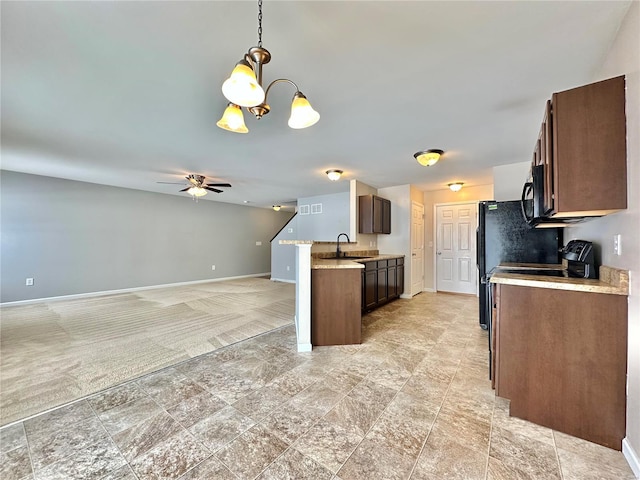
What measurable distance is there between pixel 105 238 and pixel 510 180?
8.16 m

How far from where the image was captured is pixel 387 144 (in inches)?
129

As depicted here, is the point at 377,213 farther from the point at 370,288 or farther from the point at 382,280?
the point at 370,288

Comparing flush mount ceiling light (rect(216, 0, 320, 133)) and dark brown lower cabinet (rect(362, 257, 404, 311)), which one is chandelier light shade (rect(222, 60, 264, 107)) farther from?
dark brown lower cabinet (rect(362, 257, 404, 311))

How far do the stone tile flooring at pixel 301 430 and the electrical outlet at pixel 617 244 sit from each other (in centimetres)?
112

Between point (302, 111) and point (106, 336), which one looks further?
point (106, 336)

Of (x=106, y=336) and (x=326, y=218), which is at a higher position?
(x=326, y=218)

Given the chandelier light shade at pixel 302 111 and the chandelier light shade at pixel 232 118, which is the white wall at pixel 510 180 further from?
the chandelier light shade at pixel 232 118

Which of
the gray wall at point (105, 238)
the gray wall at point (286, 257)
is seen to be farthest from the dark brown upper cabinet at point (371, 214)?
the gray wall at point (105, 238)

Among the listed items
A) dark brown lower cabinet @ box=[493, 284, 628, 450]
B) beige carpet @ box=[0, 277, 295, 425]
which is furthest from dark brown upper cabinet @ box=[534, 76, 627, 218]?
beige carpet @ box=[0, 277, 295, 425]

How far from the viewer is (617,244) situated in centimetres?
152

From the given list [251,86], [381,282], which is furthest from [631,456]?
[381,282]

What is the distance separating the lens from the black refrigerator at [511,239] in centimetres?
298

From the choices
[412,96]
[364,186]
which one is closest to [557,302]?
[412,96]

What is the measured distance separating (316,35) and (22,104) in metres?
2.80
